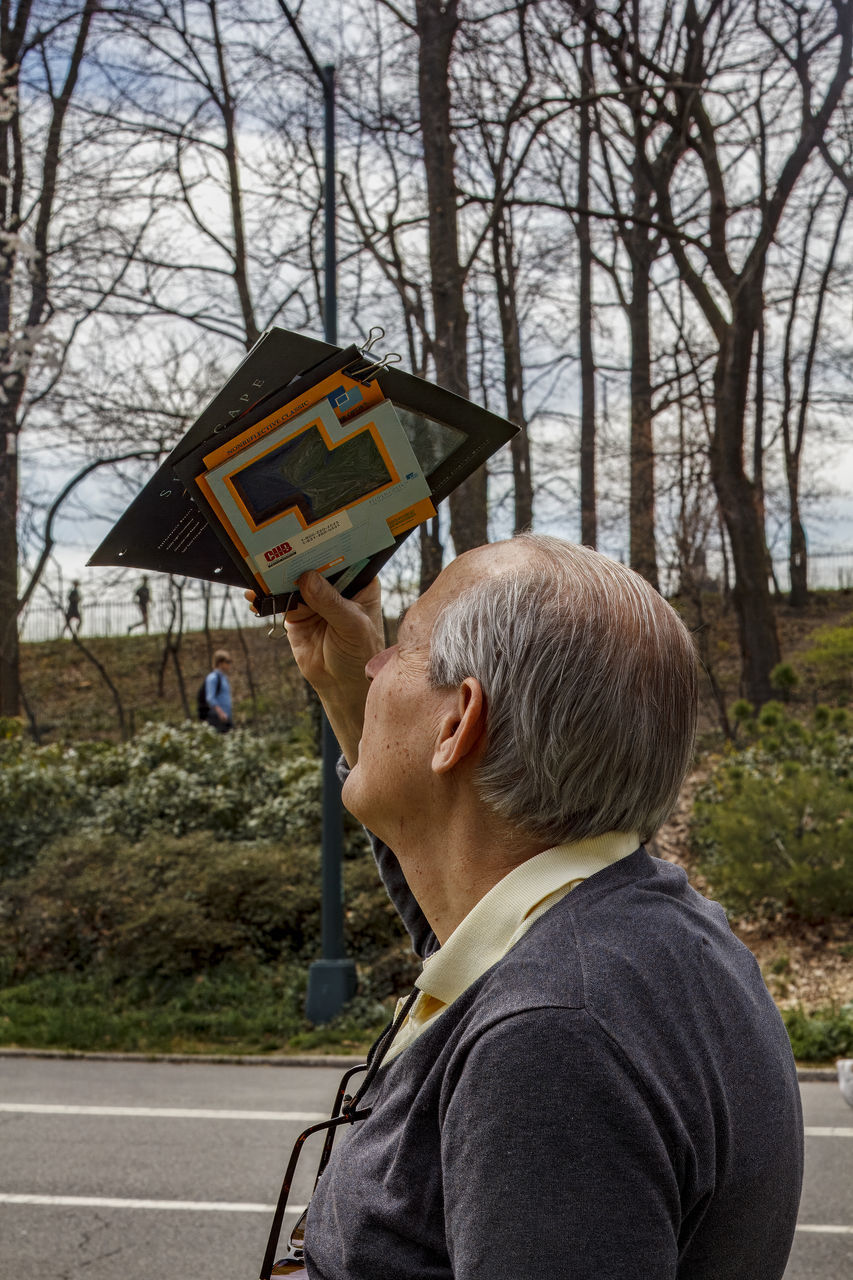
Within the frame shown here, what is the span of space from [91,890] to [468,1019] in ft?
30.8


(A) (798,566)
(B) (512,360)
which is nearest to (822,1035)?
(B) (512,360)

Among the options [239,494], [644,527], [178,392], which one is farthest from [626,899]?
[178,392]

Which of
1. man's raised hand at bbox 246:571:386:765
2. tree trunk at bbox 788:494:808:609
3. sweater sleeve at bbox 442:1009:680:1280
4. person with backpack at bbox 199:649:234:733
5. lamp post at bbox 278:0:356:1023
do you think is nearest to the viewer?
sweater sleeve at bbox 442:1009:680:1280

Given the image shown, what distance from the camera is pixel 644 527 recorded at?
1455cm

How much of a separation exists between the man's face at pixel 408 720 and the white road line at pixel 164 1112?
5660 millimetres

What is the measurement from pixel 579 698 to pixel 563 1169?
47cm

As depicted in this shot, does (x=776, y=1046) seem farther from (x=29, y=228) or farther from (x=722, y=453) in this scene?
(x=29, y=228)

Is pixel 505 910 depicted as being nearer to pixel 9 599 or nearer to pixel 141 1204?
pixel 141 1204

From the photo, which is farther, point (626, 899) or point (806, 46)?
point (806, 46)

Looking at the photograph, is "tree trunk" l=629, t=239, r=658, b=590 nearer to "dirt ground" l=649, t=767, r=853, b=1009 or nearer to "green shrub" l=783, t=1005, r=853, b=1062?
"dirt ground" l=649, t=767, r=853, b=1009

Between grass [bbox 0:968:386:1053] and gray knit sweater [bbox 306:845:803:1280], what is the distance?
7284 millimetres

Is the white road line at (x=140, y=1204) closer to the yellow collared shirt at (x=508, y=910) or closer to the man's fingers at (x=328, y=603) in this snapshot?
the man's fingers at (x=328, y=603)

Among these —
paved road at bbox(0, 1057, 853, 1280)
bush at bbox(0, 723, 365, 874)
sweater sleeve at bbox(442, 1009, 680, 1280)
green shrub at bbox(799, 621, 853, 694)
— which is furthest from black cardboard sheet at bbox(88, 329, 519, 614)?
green shrub at bbox(799, 621, 853, 694)

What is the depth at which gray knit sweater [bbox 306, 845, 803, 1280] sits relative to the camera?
3.37 feet
